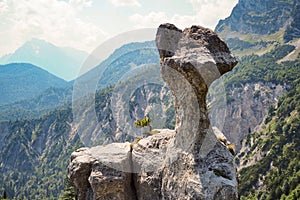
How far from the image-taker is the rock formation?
65.9ft

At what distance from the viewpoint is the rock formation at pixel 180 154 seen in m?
20.1

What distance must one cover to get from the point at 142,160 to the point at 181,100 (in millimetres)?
5649

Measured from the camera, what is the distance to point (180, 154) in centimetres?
2173

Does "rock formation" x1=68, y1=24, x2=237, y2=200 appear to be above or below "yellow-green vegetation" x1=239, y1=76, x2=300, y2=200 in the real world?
above

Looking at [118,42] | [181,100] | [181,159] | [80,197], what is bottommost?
[80,197]

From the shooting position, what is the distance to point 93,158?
25047 millimetres

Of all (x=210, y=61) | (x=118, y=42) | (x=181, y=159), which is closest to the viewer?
(x=210, y=61)

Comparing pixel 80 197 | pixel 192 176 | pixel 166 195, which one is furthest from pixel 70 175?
pixel 192 176

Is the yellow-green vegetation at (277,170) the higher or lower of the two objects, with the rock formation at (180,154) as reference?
lower

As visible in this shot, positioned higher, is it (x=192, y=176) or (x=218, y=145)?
(x=218, y=145)

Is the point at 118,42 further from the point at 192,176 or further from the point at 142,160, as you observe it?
the point at 192,176

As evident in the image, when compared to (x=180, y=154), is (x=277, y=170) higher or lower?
lower

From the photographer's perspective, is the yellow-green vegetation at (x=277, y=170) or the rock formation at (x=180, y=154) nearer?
the rock formation at (x=180, y=154)

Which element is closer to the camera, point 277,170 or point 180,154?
point 180,154
